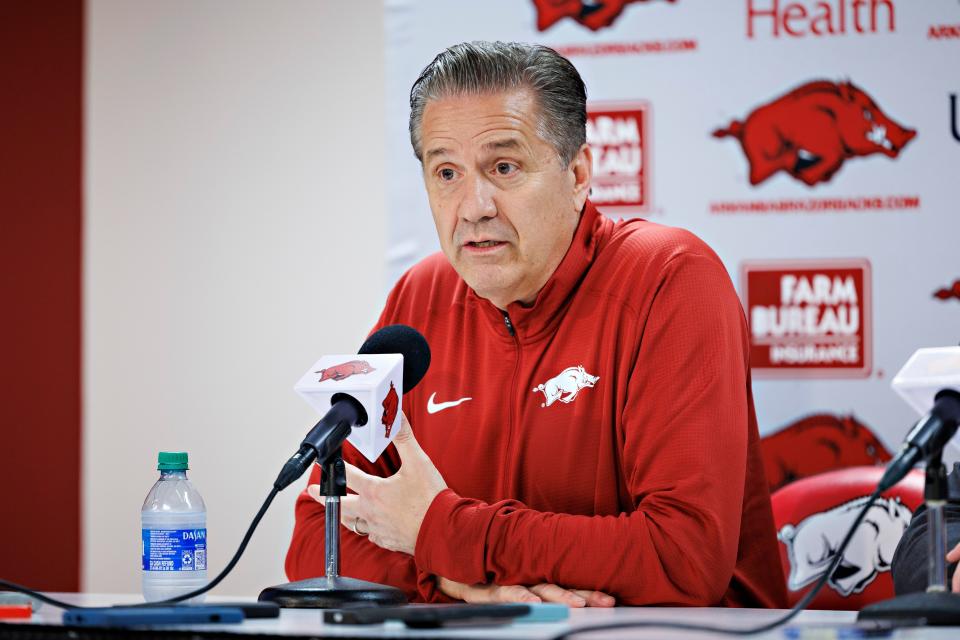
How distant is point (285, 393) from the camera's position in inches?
118

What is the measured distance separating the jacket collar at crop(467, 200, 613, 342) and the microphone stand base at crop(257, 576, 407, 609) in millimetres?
693

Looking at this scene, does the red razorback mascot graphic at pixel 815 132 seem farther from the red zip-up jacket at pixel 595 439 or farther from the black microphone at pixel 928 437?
the black microphone at pixel 928 437

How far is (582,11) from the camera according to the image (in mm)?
2764

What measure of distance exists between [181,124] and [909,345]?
1.99 m

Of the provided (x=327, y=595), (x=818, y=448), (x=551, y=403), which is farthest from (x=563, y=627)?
(x=818, y=448)

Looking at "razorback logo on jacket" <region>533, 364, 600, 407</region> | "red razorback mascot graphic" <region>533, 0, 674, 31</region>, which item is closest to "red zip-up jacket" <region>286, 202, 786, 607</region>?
"razorback logo on jacket" <region>533, 364, 600, 407</region>

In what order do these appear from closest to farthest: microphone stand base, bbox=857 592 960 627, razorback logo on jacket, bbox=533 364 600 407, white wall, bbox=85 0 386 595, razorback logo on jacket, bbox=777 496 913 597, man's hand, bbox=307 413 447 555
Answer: microphone stand base, bbox=857 592 960 627 < man's hand, bbox=307 413 447 555 < razorback logo on jacket, bbox=533 364 600 407 < razorback logo on jacket, bbox=777 496 913 597 < white wall, bbox=85 0 386 595

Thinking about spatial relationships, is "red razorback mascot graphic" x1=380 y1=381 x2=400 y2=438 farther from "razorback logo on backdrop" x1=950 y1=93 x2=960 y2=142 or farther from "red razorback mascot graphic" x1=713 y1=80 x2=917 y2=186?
"razorback logo on backdrop" x1=950 y1=93 x2=960 y2=142

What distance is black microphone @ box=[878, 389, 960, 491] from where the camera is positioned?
1.32 metres

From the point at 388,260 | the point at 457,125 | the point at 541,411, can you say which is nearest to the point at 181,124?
the point at 388,260

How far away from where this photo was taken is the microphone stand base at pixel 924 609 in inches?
52.6

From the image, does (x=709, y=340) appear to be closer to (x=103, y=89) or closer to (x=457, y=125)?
(x=457, y=125)

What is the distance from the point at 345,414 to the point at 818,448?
1455 mm

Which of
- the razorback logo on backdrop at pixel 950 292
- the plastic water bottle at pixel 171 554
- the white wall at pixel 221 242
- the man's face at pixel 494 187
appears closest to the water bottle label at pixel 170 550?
the plastic water bottle at pixel 171 554
